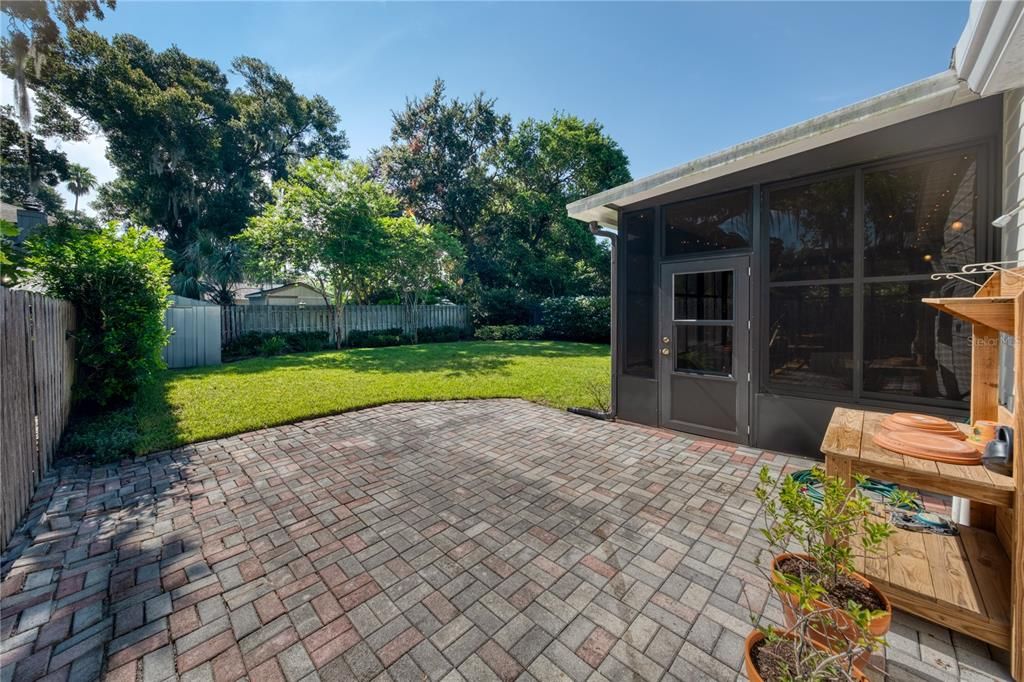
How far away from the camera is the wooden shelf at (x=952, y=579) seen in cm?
158

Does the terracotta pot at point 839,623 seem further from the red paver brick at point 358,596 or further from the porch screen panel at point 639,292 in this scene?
the porch screen panel at point 639,292

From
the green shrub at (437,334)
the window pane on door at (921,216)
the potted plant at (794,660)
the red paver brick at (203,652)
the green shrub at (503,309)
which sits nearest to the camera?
the potted plant at (794,660)

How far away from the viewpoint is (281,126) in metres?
21.1

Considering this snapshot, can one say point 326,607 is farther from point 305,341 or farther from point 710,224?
point 305,341

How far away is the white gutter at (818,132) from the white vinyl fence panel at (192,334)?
10546 millimetres

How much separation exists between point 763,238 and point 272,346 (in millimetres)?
12767

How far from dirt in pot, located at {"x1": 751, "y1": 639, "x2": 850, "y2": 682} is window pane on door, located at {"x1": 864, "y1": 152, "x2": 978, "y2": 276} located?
11.3 ft

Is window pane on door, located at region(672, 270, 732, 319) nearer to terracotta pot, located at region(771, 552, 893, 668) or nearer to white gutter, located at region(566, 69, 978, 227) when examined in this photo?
white gutter, located at region(566, 69, 978, 227)

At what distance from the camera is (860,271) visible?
3422 millimetres

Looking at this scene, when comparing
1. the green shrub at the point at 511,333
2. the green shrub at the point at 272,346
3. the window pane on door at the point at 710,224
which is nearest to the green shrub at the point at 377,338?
the green shrub at the point at 272,346

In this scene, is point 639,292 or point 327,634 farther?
point 639,292

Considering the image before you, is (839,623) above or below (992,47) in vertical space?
below

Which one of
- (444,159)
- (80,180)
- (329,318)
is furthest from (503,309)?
(80,180)

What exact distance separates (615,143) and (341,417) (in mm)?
20417
